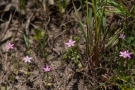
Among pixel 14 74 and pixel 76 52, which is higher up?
pixel 76 52

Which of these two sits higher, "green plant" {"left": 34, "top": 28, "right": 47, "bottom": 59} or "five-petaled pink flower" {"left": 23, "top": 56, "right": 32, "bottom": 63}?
"green plant" {"left": 34, "top": 28, "right": 47, "bottom": 59}

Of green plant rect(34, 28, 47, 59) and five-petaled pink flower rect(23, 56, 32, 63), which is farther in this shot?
green plant rect(34, 28, 47, 59)

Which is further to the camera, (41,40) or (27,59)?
(41,40)

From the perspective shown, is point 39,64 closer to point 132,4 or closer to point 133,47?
point 133,47

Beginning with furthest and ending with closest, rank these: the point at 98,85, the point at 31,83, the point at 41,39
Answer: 1. the point at 41,39
2. the point at 31,83
3. the point at 98,85

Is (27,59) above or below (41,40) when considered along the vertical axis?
below

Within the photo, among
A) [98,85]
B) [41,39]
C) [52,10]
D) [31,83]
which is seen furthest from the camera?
[52,10]

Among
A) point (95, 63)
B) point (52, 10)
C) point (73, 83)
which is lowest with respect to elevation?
point (73, 83)

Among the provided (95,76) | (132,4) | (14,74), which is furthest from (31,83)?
(132,4)

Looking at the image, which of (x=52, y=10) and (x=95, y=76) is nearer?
(x=95, y=76)

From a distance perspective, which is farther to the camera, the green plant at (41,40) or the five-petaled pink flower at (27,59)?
the green plant at (41,40)

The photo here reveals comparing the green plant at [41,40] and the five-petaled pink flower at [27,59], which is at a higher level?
the green plant at [41,40]
